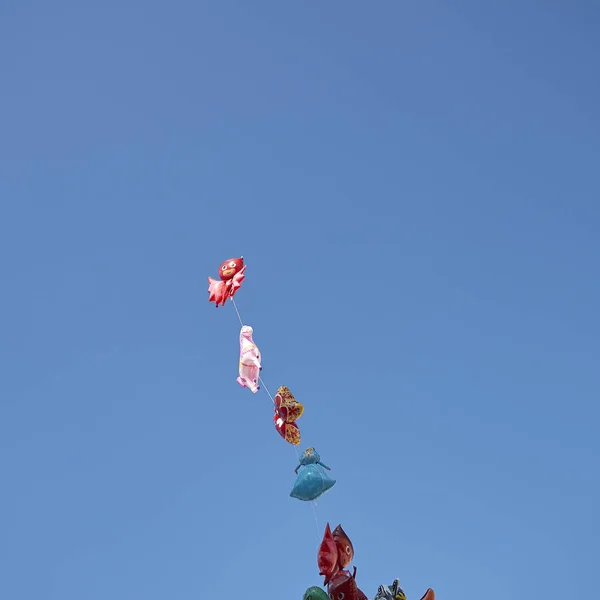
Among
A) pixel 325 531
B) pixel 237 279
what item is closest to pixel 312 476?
pixel 325 531

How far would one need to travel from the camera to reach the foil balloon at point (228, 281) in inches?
987

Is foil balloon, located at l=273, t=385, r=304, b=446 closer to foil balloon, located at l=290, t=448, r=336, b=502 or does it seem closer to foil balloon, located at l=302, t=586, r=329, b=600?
foil balloon, located at l=290, t=448, r=336, b=502

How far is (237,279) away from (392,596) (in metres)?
9.32

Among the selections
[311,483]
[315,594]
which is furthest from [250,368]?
[315,594]

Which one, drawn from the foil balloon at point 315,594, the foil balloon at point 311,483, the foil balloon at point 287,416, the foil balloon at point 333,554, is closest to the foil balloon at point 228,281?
the foil balloon at point 287,416

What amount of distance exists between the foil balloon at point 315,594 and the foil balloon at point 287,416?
422cm

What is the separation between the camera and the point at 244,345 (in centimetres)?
2536

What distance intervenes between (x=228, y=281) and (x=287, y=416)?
13.5 feet

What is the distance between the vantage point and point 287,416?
25250 millimetres

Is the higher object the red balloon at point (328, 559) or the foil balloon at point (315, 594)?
the red balloon at point (328, 559)

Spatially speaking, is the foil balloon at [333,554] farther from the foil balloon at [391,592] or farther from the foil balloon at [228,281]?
the foil balloon at [228,281]

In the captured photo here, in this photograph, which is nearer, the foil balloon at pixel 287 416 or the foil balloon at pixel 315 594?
the foil balloon at pixel 315 594

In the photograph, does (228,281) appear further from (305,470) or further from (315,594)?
(315,594)

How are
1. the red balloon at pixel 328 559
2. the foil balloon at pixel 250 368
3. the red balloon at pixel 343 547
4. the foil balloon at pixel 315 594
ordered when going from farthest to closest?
the foil balloon at pixel 250 368
the red balloon at pixel 343 547
the red balloon at pixel 328 559
the foil balloon at pixel 315 594
